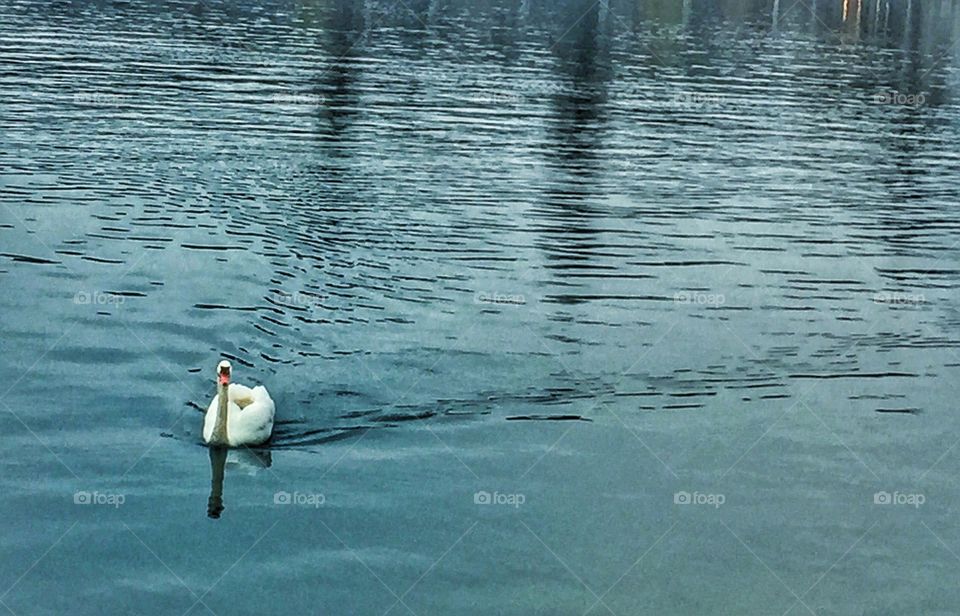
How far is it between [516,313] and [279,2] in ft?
236

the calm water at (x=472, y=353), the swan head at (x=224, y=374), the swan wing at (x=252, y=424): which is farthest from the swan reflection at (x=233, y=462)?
the swan head at (x=224, y=374)

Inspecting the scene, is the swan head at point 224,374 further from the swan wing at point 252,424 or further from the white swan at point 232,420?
the swan wing at point 252,424

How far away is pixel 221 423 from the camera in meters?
24.3

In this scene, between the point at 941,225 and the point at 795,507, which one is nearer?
the point at 795,507

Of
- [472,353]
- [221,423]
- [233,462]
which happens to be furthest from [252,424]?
[472,353]

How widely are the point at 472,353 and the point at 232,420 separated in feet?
17.8

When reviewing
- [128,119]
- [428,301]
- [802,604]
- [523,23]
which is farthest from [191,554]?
[523,23]

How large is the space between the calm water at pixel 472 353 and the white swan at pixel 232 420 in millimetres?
314

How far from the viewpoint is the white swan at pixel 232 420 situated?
24.2m

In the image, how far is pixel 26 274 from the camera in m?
32.7

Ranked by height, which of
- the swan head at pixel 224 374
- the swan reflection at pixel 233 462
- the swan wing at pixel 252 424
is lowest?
the swan reflection at pixel 233 462

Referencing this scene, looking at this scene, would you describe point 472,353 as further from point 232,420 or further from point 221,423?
point 221,423

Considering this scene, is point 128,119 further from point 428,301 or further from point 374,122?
point 428,301

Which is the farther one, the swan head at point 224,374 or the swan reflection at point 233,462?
the swan head at point 224,374
